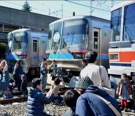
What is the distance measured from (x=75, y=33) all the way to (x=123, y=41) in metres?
2.96

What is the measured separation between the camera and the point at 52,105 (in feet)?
26.0

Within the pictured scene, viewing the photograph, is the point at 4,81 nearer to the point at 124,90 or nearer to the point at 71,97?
the point at 124,90

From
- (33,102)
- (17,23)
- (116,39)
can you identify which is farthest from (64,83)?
(17,23)

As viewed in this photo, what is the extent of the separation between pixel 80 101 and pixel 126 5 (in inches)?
214

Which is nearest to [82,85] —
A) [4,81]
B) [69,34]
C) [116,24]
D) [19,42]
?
[116,24]

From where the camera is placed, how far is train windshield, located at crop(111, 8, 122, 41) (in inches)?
293

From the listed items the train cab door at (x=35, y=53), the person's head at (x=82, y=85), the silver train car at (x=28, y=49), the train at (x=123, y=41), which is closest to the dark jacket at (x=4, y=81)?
the train at (x=123, y=41)

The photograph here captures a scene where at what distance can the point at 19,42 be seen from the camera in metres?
14.6

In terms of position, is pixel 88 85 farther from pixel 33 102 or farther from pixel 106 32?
pixel 106 32

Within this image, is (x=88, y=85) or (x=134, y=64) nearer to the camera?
(x=88, y=85)

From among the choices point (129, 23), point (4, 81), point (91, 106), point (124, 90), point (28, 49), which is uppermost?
point (129, 23)

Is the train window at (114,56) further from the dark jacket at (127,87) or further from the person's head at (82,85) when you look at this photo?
the person's head at (82,85)

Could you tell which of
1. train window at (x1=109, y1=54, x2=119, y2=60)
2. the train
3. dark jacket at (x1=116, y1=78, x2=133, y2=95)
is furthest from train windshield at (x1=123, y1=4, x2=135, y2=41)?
dark jacket at (x1=116, y1=78, x2=133, y2=95)

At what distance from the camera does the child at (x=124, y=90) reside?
6.95 m
